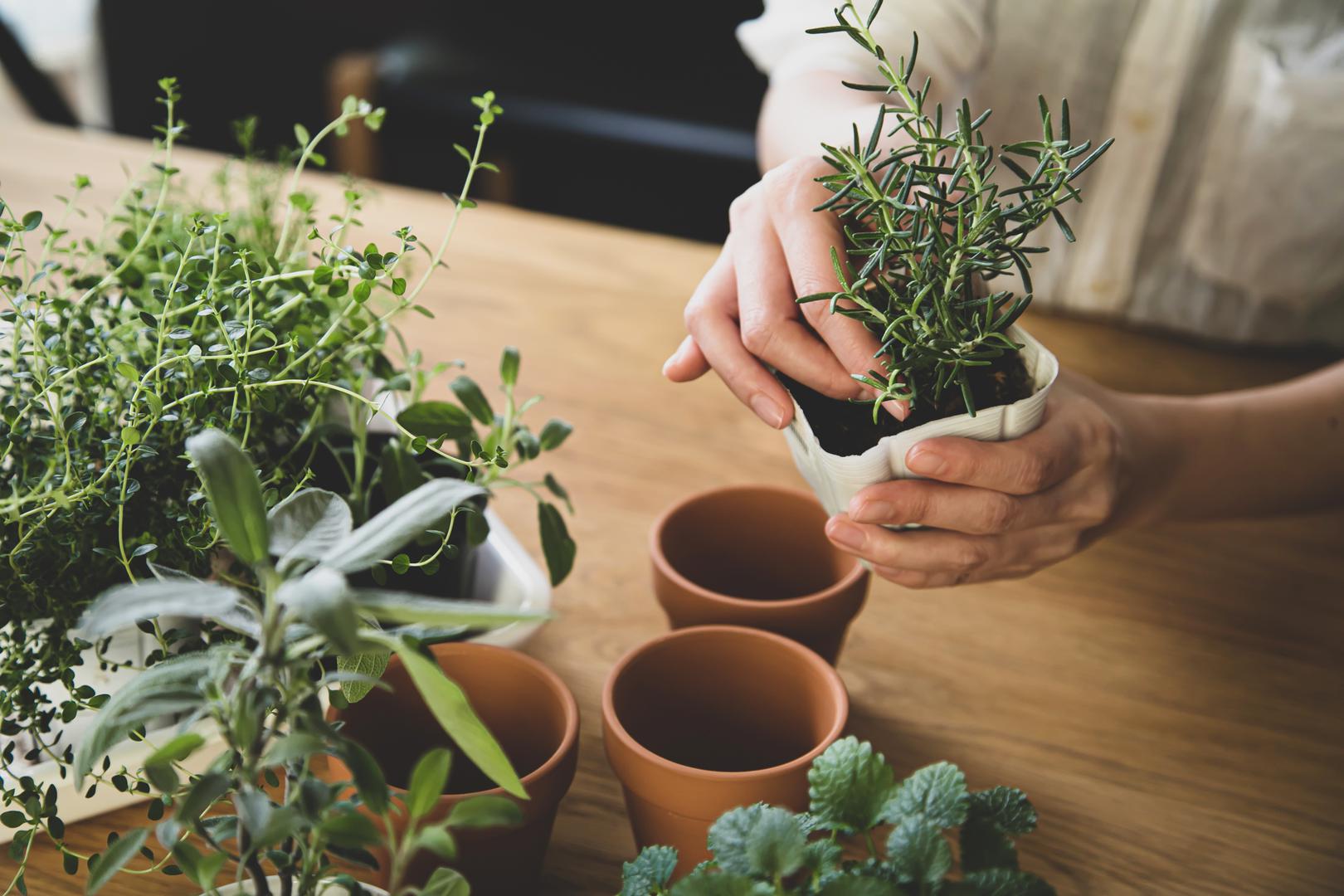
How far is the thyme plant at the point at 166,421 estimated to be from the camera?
1.74 feet

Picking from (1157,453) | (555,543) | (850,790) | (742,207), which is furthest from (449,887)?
(1157,453)

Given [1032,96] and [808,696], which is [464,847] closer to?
[808,696]

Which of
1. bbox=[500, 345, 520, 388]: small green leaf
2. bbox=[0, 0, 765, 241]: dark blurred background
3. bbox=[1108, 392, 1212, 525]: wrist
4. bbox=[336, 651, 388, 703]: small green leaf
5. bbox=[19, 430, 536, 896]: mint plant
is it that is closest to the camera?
bbox=[19, 430, 536, 896]: mint plant

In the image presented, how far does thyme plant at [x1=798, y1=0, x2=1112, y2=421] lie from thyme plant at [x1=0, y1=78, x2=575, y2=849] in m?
0.20

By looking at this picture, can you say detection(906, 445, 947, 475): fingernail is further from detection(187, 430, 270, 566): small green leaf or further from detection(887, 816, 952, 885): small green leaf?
detection(187, 430, 270, 566): small green leaf

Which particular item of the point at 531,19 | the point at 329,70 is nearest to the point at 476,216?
the point at 531,19

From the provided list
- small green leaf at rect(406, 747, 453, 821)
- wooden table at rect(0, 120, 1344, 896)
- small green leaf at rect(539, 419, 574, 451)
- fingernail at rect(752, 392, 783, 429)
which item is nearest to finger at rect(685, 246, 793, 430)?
fingernail at rect(752, 392, 783, 429)

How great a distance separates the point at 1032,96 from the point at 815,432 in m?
0.81

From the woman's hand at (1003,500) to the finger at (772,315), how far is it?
70 millimetres

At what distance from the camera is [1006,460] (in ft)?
2.13

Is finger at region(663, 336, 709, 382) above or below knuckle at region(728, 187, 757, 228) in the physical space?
below

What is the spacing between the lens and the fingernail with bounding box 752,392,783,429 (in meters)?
0.66

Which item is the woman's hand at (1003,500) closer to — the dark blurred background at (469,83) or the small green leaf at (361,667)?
the small green leaf at (361,667)

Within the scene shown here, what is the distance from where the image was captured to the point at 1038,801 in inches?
27.1
